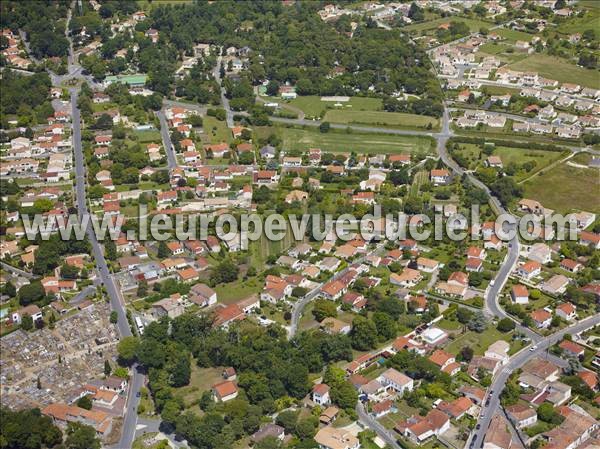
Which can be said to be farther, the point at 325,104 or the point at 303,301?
the point at 325,104

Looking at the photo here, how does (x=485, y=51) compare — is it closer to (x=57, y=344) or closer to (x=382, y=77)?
(x=382, y=77)

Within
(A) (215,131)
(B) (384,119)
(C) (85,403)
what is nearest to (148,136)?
(A) (215,131)

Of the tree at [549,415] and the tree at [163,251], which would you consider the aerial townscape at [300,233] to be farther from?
the tree at [163,251]

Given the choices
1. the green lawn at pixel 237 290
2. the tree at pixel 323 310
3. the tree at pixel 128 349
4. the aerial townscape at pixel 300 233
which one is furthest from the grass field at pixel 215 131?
the tree at pixel 128 349

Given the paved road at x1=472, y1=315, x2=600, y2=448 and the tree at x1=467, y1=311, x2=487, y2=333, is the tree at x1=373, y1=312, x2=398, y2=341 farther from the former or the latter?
the paved road at x1=472, y1=315, x2=600, y2=448

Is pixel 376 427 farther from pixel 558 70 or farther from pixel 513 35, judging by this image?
pixel 513 35

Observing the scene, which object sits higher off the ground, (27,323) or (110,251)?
(110,251)

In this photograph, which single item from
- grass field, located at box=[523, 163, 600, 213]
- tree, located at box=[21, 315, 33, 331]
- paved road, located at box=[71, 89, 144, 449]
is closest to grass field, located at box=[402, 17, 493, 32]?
grass field, located at box=[523, 163, 600, 213]
